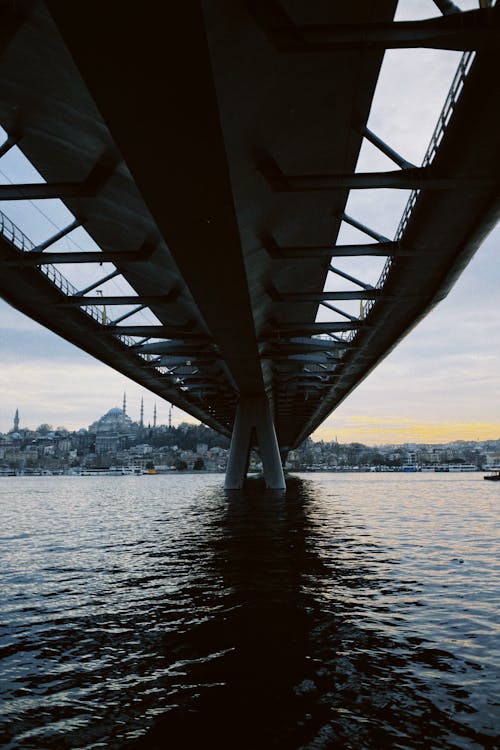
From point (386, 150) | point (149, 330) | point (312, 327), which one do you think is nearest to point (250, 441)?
point (312, 327)

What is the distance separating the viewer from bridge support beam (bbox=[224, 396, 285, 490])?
4372cm

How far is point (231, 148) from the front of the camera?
10820 mm

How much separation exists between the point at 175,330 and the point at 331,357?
11.5 m

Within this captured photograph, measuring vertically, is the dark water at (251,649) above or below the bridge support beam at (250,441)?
below

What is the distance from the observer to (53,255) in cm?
1738

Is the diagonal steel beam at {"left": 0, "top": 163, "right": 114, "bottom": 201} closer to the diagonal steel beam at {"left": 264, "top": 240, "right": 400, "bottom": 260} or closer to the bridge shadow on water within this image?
the diagonal steel beam at {"left": 264, "top": 240, "right": 400, "bottom": 260}

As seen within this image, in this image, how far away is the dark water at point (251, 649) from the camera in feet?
17.0

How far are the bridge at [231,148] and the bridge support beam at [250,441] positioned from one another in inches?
762

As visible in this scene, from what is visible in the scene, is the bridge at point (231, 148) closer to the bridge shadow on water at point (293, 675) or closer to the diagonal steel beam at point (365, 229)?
the diagonal steel beam at point (365, 229)

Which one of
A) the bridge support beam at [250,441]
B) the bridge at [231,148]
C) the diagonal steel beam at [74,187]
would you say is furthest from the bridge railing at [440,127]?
the bridge support beam at [250,441]

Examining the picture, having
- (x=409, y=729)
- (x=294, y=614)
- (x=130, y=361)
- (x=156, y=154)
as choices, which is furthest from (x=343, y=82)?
(x=130, y=361)

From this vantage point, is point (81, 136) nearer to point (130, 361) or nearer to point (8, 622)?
point (8, 622)

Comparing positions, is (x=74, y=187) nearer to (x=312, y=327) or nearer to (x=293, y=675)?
(x=293, y=675)

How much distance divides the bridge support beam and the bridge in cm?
1936
